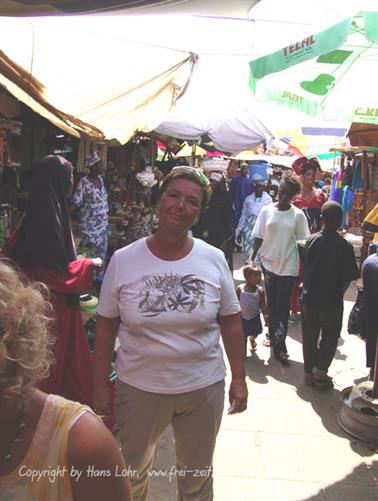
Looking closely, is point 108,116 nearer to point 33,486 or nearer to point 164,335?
point 164,335

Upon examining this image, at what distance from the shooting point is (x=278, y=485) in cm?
294

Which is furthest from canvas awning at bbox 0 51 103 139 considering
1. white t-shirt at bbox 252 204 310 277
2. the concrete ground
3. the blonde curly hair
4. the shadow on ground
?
the shadow on ground

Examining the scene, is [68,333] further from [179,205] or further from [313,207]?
[313,207]

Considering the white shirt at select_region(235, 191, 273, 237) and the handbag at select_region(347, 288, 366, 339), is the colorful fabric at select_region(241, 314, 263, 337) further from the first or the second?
the white shirt at select_region(235, 191, 273, 237)

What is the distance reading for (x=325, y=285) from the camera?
165 inches

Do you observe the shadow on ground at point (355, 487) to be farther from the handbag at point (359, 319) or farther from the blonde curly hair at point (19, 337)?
the blonde curly hair at point (19, 337)

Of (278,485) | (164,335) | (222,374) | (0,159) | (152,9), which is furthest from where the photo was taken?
(0,159)

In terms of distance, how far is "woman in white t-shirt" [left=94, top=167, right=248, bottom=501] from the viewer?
2.02m

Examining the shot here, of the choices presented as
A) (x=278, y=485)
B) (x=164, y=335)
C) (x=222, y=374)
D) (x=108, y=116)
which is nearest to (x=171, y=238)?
(x=164, y=335)

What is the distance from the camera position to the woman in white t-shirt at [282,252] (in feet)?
15.8

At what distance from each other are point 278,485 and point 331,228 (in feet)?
7.34

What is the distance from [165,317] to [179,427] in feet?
1.79

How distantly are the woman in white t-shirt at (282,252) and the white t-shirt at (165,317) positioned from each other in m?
2.81

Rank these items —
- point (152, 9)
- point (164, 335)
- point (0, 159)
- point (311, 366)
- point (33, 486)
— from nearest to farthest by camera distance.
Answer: point (33, 486) → point (164, 335) → point (152, 9) → point (0, 159) → point (311, 366)
